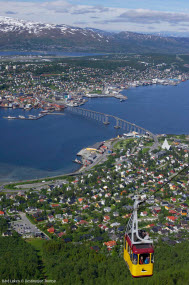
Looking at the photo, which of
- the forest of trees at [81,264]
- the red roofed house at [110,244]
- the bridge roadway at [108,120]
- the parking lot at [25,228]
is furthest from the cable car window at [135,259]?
the bridge roadway at [108,120]

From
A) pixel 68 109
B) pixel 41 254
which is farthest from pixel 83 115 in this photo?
pixel 41 254

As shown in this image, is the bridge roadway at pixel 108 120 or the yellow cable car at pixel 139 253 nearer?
the yellow cable car at pixel 139 253

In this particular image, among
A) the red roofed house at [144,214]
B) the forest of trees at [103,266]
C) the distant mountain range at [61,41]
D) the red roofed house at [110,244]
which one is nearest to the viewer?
the forest of trees at [103,266]

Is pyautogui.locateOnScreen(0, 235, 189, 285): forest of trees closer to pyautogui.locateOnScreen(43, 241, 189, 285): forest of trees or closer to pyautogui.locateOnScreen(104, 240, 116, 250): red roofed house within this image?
pyautogui.locateOnScreen(43, 241, 189, 285): forest of trees

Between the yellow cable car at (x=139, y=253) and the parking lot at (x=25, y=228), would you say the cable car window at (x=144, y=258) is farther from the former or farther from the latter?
the parking lot at (x=25, y=228)

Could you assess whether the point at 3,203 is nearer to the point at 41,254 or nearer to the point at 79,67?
the point at 41,254

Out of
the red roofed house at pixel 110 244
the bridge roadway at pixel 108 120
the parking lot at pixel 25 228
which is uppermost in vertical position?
the bridge roadway at pixel 108 120

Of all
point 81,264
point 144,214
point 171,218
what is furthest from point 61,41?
point 81,264
